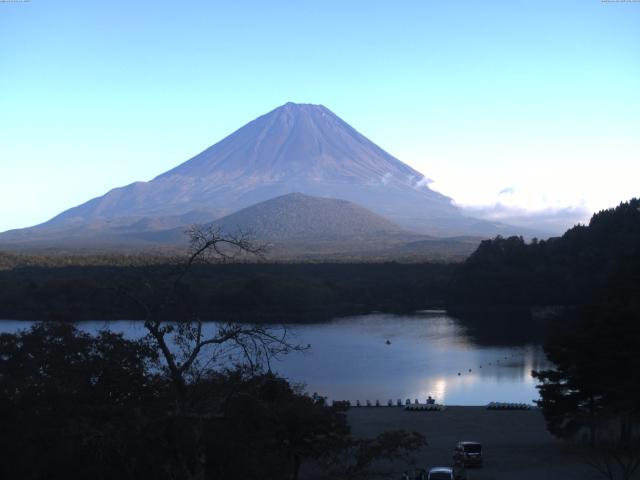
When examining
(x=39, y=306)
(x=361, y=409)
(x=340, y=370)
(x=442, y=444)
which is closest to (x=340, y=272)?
(x=39, y=306)

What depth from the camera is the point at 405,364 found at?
71.7ft

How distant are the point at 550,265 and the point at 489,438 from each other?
85.3 ft

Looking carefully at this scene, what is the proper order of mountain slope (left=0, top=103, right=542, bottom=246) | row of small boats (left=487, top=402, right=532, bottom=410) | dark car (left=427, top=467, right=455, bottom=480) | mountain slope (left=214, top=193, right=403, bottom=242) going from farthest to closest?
1. mountain slope (left=0, top=103, right=542, bottom=246)
2. mountain slope (left=214, top=193, right=403, bottom=242)
3. row of small boats (left=487, top=402, right=532, bottom=410)
4. dark car (left=427, top=467, right=455, bottom=480)

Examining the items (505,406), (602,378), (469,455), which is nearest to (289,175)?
(505,406)

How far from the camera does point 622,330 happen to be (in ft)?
35.3

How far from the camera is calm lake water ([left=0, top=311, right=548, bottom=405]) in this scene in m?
18.0

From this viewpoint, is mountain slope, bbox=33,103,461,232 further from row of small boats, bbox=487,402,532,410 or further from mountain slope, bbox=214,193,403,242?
row of small boats, bbox=487,402,532,410

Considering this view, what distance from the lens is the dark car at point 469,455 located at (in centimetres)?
983

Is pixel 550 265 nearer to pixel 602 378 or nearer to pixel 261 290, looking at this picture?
pixel 261 290

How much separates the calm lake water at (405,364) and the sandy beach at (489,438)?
2696mm

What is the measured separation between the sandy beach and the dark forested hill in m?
19.4

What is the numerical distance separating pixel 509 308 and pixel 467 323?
4.75m

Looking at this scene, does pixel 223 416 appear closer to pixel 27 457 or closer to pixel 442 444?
pixel 27 457

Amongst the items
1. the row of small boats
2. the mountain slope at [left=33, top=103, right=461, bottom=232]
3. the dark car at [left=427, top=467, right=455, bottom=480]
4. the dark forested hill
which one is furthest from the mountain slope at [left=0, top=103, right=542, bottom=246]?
the dark car at [left=427, top=467, right=455, bottom=480]
